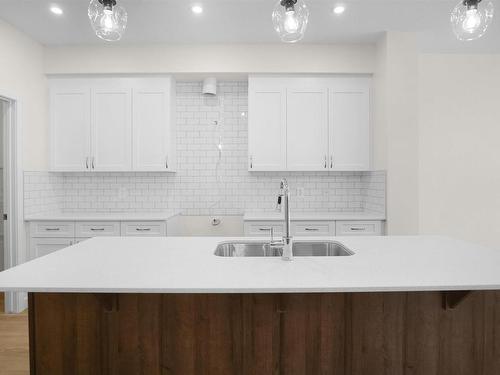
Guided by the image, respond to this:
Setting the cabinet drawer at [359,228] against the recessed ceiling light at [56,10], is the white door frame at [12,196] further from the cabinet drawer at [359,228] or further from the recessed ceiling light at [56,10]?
the cabinet drawer at [359,228]

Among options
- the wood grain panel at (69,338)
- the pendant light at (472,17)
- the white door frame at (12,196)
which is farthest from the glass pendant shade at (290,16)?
the white door frame at (12,196)

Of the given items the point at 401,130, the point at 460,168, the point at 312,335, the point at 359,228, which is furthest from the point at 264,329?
the point at 460,168

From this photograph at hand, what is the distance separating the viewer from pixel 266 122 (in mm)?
4027

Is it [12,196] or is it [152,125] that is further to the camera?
[152,125]

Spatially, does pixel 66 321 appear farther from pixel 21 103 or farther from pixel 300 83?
pixel 300 83

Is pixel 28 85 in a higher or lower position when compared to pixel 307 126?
higher

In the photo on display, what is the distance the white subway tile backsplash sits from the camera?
438 cm

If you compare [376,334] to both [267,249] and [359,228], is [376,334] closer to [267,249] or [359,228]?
[267,249]

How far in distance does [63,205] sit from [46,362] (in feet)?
10.3

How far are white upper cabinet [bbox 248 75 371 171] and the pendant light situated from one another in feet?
6.68

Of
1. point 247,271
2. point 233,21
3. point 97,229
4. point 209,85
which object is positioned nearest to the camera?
point 247,271

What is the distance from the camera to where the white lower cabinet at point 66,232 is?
373 cm

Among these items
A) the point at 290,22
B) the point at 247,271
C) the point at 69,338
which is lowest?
the point at 69,338

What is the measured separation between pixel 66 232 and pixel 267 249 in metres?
2.57
